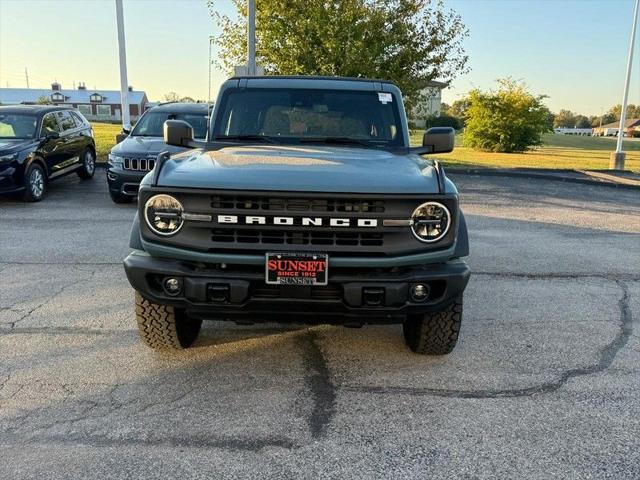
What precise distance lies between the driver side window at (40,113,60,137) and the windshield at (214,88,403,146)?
284 inches

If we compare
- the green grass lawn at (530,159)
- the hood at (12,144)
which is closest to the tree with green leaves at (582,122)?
the green grass lawn at (530,159)

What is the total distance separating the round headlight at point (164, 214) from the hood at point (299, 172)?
100mm

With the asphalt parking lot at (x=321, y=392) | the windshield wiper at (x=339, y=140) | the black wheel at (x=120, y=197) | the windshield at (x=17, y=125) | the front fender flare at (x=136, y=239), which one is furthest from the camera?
the windshield at (x=17, y=125)

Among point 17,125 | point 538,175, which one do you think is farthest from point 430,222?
point 538,175

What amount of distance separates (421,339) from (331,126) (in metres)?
1.88

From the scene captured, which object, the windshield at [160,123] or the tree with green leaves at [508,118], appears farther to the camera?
the tree with green leaves at [508,118]

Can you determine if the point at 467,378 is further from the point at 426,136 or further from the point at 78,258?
the point at 78,258

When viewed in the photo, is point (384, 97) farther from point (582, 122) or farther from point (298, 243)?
point (582, 122)

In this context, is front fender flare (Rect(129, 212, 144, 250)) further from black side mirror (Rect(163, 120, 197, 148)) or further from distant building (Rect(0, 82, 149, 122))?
distant building (Rect(0, 82, 149, 122))

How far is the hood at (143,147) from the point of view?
9.43 metres

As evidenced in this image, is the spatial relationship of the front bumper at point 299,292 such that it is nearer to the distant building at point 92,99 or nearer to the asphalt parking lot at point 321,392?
the asphalt parking lot at point 321,392

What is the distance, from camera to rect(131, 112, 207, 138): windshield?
10547mm

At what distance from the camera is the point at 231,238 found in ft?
10.8

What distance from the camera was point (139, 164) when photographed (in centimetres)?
942
